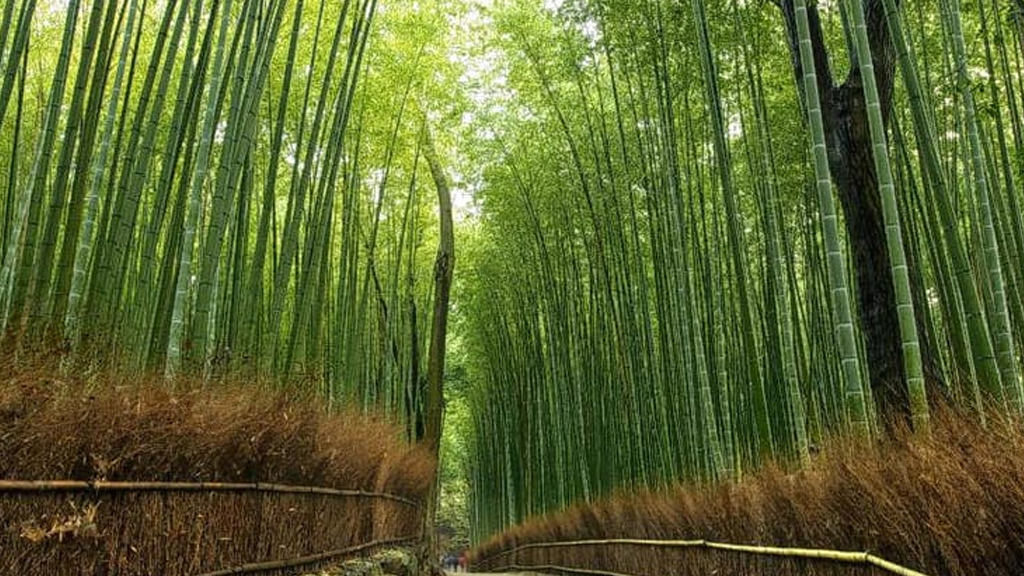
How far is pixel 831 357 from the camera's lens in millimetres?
6340

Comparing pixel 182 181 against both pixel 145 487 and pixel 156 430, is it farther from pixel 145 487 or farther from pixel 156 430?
pixel 145 487

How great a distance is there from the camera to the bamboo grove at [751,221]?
10.2ft

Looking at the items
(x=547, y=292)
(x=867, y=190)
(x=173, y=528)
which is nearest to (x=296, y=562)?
(x=173, y=528)

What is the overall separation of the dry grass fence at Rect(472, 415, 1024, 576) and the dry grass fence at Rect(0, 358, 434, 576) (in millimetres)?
1952

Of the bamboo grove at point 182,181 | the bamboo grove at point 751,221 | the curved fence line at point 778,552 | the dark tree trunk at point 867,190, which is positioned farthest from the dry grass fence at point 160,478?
the dark tree trunk at point 867,190

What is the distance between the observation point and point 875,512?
2297 millimetres

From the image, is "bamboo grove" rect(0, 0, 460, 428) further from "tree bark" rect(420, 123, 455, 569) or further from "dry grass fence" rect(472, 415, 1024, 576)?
"dry grass fence" rect(472, 415, 1024, 576)

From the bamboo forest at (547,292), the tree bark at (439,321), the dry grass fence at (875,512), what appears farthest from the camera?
the tree bark at (439,321)

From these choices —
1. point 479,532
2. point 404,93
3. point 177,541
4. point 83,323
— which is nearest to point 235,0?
point 404,93

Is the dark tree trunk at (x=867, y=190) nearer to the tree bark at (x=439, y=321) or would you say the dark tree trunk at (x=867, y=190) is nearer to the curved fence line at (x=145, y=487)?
the curved fence line at (x=145, y=487)

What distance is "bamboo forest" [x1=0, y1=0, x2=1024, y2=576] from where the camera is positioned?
240 cm

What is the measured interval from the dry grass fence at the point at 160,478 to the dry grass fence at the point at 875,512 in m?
1.95

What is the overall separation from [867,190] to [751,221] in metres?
3.84

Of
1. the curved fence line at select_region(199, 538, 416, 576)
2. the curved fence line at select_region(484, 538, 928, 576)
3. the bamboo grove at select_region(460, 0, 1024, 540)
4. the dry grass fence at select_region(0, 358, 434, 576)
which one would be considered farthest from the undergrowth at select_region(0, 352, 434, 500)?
the bamboo grove at select_region(460, 0, 1024, 540)
